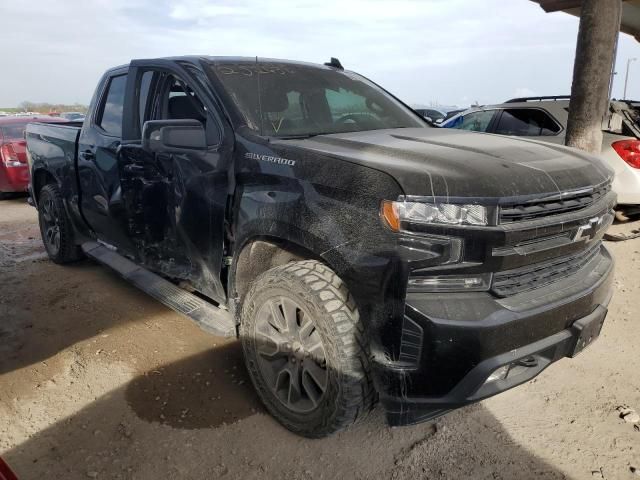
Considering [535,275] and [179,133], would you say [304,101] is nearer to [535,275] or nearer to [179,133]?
[179,133]

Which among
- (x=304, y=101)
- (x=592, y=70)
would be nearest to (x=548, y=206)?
(x=304, y=101)

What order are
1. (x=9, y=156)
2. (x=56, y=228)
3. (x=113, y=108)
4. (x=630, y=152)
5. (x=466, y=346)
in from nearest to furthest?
1. (x=466, y=346)
2. (x=113, y=108)
3. (x=56, y=228)
4. (x=630, y=152)
5. (x=9, y=156)

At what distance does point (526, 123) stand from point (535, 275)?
4943mm

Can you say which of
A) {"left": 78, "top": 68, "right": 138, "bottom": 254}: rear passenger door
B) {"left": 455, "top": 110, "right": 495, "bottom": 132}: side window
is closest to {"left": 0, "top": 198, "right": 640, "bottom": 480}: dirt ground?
{"left": 78, "top": 68, "right": 138, "bottom": 254}: rear passenger door

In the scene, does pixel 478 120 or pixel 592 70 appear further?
pixel 478 120

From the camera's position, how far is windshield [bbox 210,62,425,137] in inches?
110

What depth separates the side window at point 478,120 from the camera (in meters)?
6.96

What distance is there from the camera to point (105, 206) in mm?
3803

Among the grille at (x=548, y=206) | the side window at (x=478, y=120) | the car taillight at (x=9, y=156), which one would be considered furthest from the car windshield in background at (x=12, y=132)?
the grille at (x=548, y=206)

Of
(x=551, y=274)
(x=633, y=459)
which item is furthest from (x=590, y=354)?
(x=551, y=274)

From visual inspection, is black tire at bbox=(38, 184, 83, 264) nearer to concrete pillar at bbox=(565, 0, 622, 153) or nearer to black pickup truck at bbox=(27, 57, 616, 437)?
black pickup truck at bbox=(27, 57, 616, 437)

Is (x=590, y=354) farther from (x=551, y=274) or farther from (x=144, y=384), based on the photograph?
(x=144, y=384)

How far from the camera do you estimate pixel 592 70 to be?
453 cm

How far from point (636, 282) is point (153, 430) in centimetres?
430
